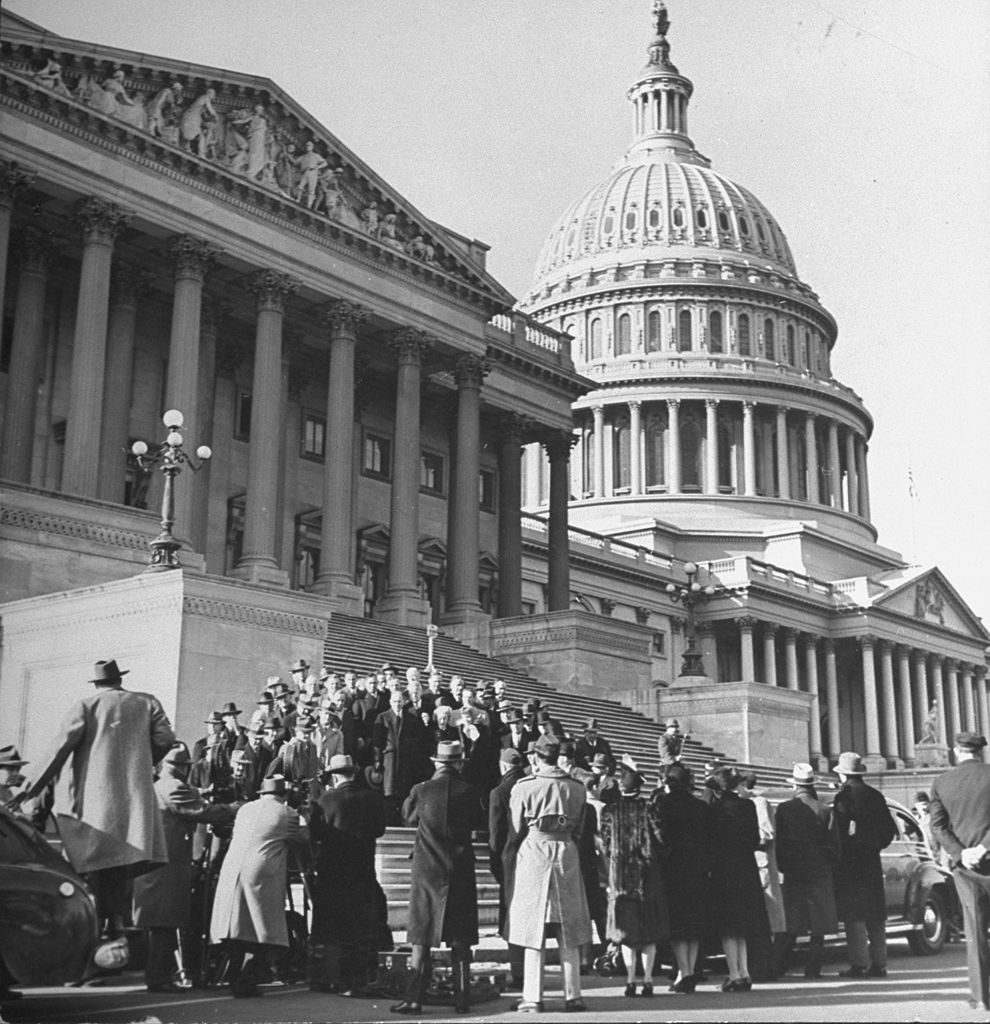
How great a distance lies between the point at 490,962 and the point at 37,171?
23.6 m

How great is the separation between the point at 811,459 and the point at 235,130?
67.8m

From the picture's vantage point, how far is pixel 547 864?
40.8ft

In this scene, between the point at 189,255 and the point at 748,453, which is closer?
the point at 189,255

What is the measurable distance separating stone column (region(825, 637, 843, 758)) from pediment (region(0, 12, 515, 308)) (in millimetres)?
42081

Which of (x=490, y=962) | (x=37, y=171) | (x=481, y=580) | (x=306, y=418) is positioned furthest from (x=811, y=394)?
(x=490, y=962)

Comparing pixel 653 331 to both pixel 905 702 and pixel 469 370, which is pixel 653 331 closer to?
pixel 905 702

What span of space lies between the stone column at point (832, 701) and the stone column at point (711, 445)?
15.9 meters

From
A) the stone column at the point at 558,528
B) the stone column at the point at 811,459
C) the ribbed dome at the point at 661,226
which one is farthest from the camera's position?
the ribbed dome at the point at 661,226

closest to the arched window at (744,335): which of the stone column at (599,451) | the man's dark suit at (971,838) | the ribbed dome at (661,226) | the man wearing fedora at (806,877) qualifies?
the ribbed dome at (661,226)

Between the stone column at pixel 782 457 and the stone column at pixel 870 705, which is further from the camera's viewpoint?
the stone column at pixel 782 457

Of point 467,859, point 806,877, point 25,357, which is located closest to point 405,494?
point 25,357

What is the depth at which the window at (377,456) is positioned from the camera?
4691cm

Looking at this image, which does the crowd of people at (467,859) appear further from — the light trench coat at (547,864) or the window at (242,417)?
the window at (242,417)

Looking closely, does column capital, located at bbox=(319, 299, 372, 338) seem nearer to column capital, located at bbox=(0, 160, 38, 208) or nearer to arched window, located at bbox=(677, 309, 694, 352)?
column capital, located at bbox=(0, 160, 38, 208)
